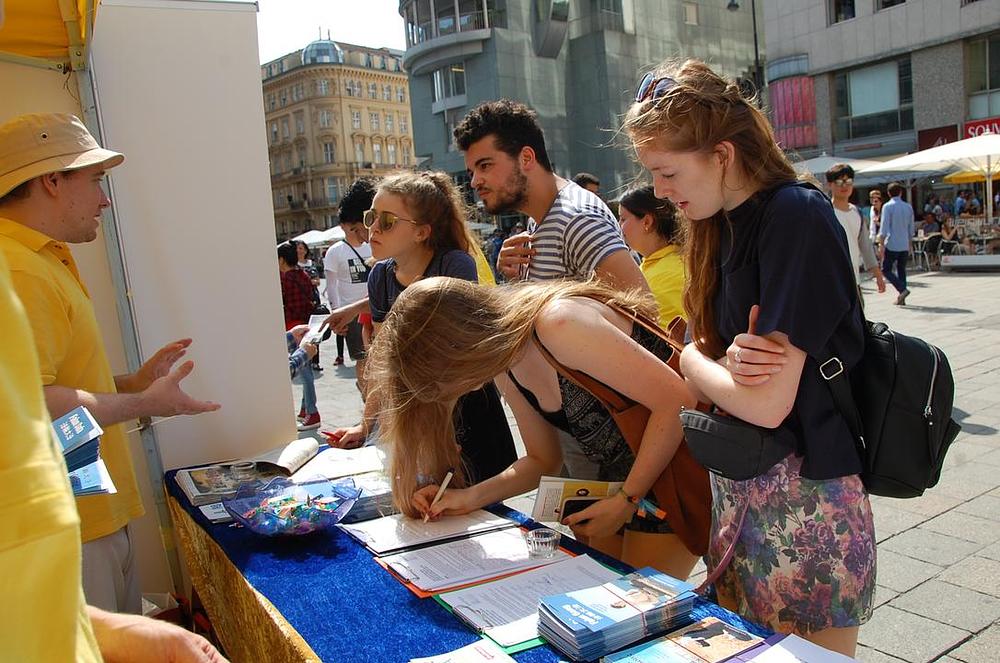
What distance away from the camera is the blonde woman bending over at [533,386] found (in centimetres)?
171

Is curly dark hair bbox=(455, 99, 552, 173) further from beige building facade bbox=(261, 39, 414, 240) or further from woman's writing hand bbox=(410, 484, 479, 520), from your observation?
beige building facade bbox=(261, 39, 414, 240)

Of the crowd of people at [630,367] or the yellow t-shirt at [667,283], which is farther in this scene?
the yellow t-shirt at [667,283]

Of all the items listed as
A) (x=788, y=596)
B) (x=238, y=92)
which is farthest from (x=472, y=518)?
(x=238, y=92)

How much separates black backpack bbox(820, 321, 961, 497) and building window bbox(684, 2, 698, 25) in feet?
149

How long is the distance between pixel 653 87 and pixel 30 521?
1.36 meters

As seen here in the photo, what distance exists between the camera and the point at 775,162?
1.44m

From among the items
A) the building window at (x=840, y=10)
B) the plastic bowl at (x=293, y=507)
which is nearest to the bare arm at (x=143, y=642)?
the plastic bowl at (x=293, y=507)

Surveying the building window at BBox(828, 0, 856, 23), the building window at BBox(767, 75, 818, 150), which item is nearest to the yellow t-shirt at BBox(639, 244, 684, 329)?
the building window at BBox(767, 75, 818, 150)

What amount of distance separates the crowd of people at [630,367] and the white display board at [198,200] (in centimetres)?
61

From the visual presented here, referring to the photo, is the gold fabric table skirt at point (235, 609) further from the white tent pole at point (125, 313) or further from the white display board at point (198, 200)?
the white display board at point (198, 200)

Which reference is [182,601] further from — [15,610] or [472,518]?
[15,610]

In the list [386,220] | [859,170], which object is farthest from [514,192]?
[859,170]

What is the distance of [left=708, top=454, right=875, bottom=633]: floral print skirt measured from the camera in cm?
142

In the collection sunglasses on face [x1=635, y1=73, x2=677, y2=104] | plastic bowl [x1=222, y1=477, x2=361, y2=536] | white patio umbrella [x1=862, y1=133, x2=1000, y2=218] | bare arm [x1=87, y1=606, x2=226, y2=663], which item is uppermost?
white patio umbrella [x1=862, y1=133, x2=1000, y2=218]
